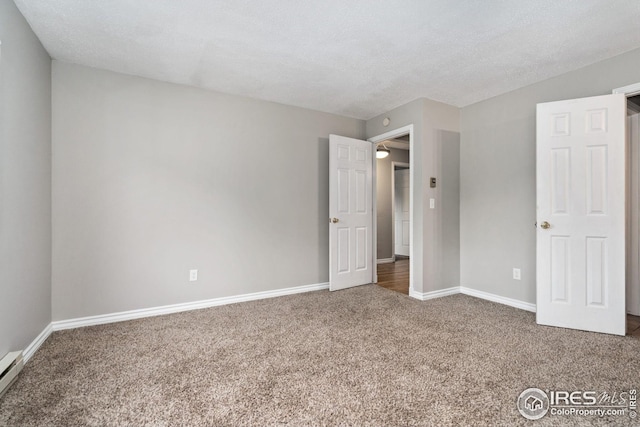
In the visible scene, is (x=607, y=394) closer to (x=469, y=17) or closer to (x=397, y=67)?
(x=469, y=17)

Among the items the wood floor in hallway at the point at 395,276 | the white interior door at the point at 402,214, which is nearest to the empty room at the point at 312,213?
the wood floor in hallway at the point at 395,276

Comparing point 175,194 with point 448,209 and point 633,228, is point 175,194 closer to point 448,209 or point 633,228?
point 448,209

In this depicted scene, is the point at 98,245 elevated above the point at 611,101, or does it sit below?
below

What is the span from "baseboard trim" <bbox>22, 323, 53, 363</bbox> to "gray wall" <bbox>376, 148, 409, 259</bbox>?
502 centimetres

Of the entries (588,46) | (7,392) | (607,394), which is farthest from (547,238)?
(7,392)

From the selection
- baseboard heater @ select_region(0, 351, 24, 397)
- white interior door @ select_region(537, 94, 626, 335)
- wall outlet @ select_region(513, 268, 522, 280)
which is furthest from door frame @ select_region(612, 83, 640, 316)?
baseboard heater @ select_region(0, 351, 24, 397)

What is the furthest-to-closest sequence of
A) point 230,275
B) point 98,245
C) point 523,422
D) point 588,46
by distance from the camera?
1. point 230,275
2. point 98,245
3. point 588,46
4. point 523,422

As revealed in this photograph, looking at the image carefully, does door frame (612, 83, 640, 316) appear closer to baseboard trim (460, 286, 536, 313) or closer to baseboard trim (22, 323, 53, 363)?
baseboard trim (460, 286, 536, 313)

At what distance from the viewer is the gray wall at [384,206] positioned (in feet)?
20.0

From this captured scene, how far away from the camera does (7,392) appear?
1.67m

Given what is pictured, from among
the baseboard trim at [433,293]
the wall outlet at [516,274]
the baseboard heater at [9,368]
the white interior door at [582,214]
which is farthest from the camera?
the baseboard trim at [433,293]

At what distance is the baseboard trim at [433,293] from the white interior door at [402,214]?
3.37 meters

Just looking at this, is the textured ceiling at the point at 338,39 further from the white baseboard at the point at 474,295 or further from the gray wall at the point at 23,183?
the white baseboard at the point at 474,295

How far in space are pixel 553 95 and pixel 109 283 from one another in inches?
187
